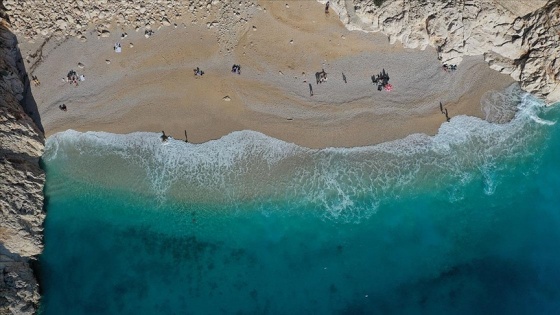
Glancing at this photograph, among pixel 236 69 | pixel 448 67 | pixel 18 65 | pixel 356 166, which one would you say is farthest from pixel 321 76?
pixel 18 65

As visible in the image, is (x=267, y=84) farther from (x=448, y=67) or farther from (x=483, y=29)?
(x=483, y=29)

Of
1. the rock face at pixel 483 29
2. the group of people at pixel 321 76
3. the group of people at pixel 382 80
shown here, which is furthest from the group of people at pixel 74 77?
the group of people at pixel 382 80

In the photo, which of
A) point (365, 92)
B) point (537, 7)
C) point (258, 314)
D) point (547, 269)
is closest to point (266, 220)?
point (258, 314)

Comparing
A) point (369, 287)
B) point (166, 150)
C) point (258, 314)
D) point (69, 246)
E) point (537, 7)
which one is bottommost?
point (258, 314)

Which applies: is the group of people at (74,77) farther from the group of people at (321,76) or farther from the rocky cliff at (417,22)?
the group of people at (321,76)

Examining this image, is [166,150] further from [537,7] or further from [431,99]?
[537,7]

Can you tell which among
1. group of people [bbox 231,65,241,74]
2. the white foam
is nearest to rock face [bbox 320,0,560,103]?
the white foam
